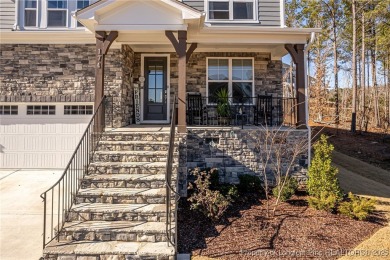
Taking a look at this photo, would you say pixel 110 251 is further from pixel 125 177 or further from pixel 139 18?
pixel 139 18

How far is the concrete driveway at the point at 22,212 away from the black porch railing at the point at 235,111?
4.55 meters

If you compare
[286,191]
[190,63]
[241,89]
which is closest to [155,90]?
[190,63]

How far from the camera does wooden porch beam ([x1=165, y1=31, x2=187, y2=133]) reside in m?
6.61

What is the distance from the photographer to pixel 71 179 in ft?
16.3

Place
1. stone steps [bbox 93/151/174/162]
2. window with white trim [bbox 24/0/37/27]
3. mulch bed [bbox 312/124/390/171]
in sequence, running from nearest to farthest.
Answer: stone steps [bbox 93/151/174/162] → window with white trim [bbox 24/0/37/27] → mulch bed [bbox 312/124/390/171]

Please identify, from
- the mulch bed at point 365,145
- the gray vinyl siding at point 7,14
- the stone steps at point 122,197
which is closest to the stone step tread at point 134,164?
the stone steps at point 122,197

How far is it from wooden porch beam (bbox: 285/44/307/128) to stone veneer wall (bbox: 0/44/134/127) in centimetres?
503

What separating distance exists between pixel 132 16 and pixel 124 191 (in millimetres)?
4331

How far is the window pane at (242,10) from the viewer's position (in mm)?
9203

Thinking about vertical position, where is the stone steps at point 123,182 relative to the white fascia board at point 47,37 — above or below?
below

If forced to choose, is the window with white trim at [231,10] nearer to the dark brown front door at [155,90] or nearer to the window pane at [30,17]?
the dark brown front door at [155,90]

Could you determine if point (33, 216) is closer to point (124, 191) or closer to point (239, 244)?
point (124, 191)

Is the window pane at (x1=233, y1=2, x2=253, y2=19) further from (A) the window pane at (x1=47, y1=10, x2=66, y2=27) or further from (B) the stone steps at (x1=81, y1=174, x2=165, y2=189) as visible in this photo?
(B) the stone steps at (x1=81, y1=174, x2=165, y2=189)

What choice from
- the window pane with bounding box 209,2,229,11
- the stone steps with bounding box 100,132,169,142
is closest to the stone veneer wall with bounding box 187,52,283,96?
the window pane with bounding box 209,2,229,11
